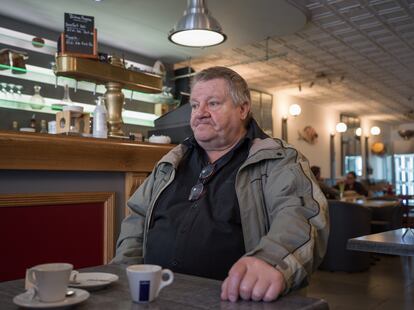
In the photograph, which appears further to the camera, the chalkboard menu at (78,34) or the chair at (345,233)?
the chair at (345,233)

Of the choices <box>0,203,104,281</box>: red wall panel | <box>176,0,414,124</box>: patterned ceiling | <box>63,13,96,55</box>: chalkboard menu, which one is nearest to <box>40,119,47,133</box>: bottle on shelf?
<box>63,13,96,55</box>: chalkboard menu

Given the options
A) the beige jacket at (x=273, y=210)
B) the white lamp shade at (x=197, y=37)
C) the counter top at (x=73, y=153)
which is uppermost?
the white lamp shade at (x=197, y=37)

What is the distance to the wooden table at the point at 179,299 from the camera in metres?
0.96

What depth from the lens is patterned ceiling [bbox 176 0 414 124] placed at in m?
5.04

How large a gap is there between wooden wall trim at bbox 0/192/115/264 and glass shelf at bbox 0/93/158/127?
63.6 inches

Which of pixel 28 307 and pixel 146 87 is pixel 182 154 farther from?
pixel 146 87

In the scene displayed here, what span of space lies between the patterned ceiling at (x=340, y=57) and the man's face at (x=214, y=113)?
3274 millimetres

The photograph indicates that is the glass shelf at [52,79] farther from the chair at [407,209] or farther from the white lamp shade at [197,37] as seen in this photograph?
the chair at [407,209]

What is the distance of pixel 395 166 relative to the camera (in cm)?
1473

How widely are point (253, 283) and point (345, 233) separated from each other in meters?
4.74

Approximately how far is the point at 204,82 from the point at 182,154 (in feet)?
1.03

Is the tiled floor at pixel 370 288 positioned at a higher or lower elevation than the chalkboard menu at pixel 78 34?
lower

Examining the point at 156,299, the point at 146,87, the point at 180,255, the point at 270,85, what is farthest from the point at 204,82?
the point at 270,85

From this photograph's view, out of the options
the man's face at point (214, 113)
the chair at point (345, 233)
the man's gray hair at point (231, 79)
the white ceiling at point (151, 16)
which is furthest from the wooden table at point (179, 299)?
the chair at point (345, 233)
